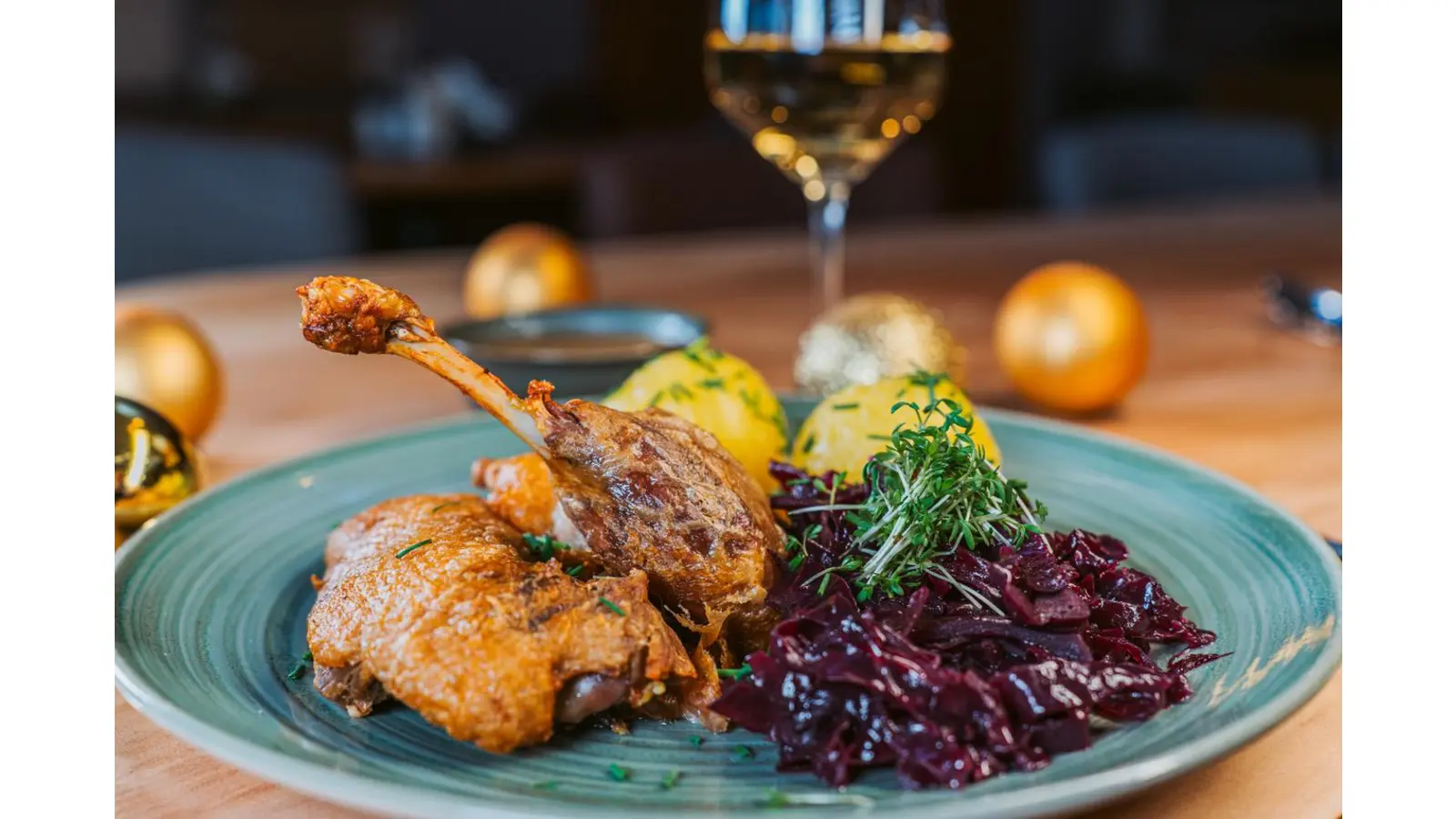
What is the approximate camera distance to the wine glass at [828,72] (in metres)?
1.89

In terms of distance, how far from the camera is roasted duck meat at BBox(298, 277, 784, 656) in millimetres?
1082

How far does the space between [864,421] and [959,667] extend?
1.36 ft

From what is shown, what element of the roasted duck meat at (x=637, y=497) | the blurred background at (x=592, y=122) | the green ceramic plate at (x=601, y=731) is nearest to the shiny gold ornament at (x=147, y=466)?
the green ceramic plate at (x=601, y=731)

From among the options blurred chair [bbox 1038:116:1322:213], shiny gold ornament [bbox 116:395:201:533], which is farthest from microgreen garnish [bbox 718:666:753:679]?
blurred chair [bbox 1038:116:1322:213]

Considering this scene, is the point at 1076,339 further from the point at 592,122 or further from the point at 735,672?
the point at 592,122

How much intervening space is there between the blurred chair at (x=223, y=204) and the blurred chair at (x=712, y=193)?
807mm

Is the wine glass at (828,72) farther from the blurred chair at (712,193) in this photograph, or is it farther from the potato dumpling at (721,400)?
the blurred chair at (712,193)

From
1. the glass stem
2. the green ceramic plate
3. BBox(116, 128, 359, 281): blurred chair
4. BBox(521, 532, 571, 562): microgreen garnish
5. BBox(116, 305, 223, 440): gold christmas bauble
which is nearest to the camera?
the green ceramic plate

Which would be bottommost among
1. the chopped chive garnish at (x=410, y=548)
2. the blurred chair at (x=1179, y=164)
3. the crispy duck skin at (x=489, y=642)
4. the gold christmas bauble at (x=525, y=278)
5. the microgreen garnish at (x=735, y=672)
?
the microgreen garnish at (x=735, y=672)

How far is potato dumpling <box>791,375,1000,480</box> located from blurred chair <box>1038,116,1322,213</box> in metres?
3.21

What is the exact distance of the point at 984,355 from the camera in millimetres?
2279

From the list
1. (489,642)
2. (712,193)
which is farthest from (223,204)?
(489,642)

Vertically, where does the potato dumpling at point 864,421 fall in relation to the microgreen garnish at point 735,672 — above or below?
above

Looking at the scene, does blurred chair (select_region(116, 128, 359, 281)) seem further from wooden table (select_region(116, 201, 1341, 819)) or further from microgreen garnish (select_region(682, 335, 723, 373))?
microgreen garnish (select_region(682, 335, 723, 373))
